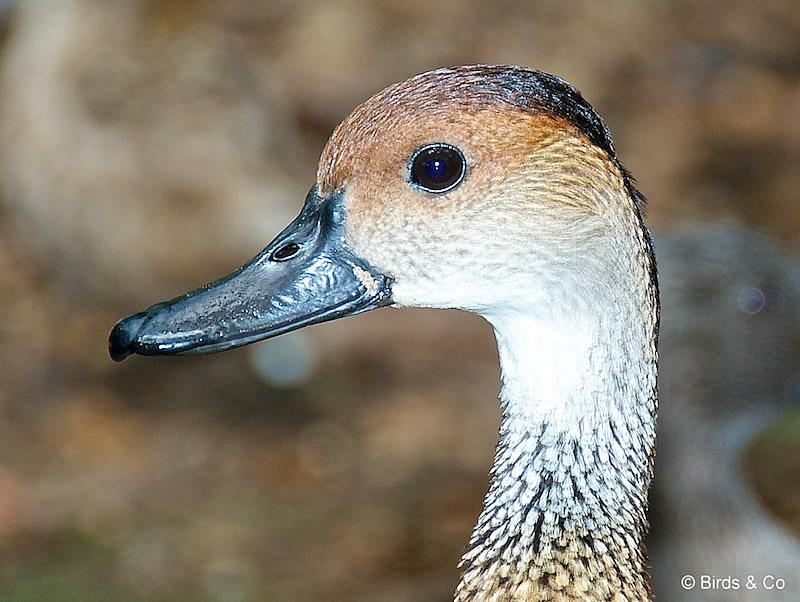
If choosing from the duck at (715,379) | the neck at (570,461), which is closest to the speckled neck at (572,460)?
the neck at (570,461)

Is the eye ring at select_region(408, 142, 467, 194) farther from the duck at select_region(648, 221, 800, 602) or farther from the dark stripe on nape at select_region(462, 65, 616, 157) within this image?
the duck at select_region(648, 221, 800, 602)

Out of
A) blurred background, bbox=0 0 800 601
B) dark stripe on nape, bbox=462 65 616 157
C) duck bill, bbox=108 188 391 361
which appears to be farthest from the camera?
blurred background, bbox=0 0 800 601

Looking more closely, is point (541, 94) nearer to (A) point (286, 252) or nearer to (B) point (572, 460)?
(A) point (286, 252)

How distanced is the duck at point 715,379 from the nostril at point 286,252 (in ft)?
6.74

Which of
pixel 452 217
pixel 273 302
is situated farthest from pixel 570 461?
pixel 273 302

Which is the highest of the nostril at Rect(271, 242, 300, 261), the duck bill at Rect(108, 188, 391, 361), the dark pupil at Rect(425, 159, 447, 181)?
the dark pupil at Rect(425, 159, 447, 181)

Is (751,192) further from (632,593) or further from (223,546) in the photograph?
(632,593)

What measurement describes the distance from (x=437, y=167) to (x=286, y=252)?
1.19ft

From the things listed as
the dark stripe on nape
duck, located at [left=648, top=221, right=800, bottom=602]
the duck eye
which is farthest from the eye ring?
duck, located at [left=648, top=221, right=800, bottom=602]

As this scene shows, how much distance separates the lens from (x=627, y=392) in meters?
2.05

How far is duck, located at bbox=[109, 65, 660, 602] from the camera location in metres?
1.95

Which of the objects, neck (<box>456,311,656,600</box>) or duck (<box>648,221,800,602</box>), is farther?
duck (<box>648,221,800,602</box>)

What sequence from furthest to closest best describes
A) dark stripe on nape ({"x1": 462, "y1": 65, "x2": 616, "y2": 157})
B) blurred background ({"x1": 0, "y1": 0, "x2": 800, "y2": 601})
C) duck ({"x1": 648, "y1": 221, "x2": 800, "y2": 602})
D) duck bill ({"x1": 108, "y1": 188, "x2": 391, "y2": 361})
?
blurred background ({"x1": 0, "y1": 0, "x2": 800, "y2": 601}) → duck ({"x1": 648, "y1": 221, "x2": 800, "y2": 602}) → duck bill ({"x1": 108, "y1": 188, "x2": 391, "y2": 361}) → dark stripe on nape ({"x1": 462, "y1": 65, "x2": 616, "y2": 157})

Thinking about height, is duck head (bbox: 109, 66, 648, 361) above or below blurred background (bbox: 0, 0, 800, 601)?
below
